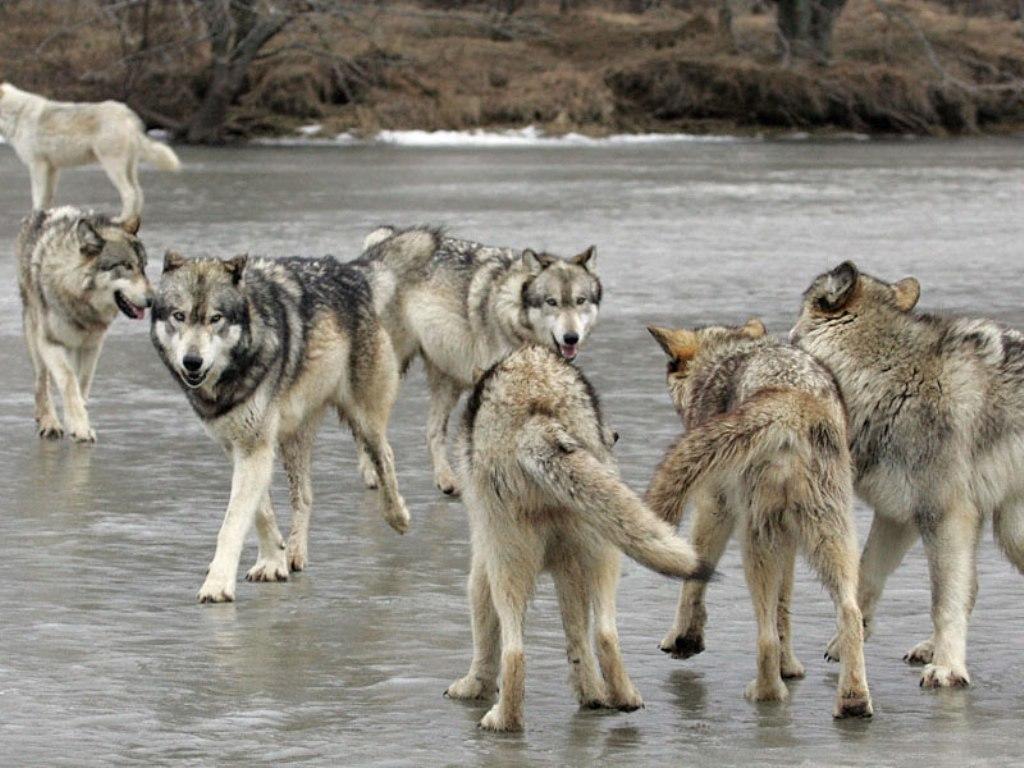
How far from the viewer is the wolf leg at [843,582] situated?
5957 mm

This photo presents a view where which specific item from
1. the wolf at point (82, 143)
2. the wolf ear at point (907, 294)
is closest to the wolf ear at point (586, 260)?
the wolf ear at point (907, 294)

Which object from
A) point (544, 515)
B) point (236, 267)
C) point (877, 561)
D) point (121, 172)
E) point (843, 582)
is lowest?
point (121, 172)

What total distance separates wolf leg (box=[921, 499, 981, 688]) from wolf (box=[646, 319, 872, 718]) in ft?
1.56

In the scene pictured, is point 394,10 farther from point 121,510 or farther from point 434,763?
point 434,763

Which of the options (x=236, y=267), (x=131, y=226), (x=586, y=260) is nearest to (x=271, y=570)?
(x=236, y=267)

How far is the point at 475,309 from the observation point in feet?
36.6

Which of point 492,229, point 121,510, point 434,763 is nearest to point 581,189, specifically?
point 492,229

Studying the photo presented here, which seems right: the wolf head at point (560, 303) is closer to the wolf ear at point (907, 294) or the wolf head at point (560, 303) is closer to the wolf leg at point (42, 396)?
the wolf leg at point (42, 396)

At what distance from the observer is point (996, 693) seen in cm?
639

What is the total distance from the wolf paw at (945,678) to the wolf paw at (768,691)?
20.4 inches

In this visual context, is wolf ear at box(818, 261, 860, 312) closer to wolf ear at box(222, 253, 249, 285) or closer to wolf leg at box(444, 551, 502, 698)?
wolf leg at box(444, 551, 502, 698)

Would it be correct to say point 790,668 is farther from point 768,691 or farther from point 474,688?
point 474,688

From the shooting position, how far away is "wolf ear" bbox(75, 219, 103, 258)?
11594 mm

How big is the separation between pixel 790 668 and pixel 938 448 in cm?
92
